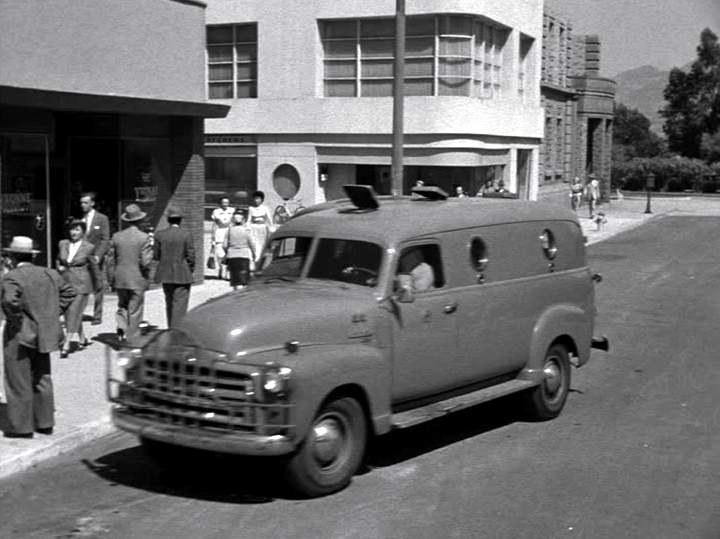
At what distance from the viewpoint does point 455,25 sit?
34.5 metres

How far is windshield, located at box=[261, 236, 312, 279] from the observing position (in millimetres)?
9750

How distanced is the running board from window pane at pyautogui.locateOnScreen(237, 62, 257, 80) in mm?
27600

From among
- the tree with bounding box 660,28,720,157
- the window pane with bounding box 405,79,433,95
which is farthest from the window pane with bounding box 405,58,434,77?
the tree with bounding box 660,28,720,157

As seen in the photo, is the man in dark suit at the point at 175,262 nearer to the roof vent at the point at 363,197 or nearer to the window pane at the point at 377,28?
the roof vent at the point at 363,197

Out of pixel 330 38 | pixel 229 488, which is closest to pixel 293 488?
pixel 229 488

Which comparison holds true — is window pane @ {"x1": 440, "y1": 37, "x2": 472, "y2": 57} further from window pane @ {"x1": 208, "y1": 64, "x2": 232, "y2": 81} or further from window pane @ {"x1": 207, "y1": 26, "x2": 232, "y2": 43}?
window pane @ {"x1": 208, "y1": 64, "x2": 232, "y2": 81}

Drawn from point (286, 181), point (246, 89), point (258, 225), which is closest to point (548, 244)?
point (258, 225)

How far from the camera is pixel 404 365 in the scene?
359 inches

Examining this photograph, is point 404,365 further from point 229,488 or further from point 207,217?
point 207,217

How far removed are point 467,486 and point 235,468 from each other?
1.93 meters

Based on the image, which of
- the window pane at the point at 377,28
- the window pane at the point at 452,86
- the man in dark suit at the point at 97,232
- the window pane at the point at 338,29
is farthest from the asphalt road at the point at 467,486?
the window pane at the point at 338,29

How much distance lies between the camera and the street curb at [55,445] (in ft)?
29.6

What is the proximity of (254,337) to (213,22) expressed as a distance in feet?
97.4

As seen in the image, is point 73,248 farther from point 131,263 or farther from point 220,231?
point 220,231
